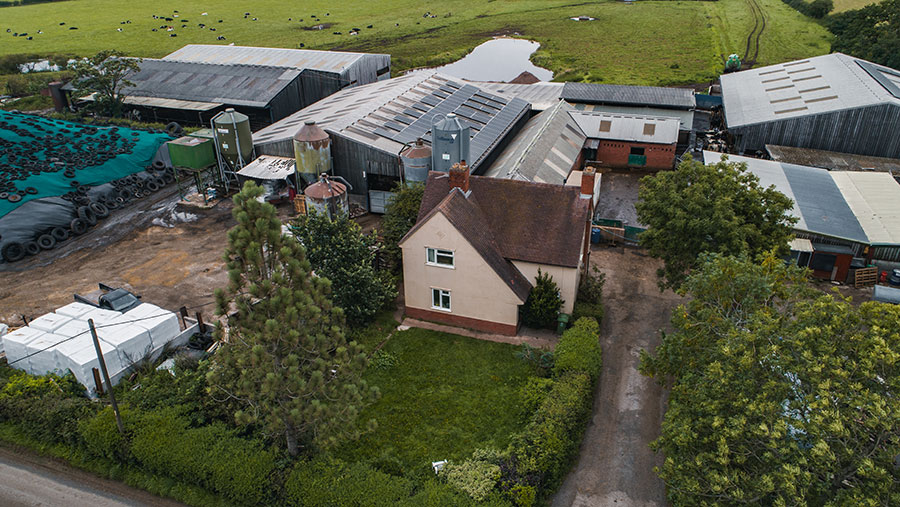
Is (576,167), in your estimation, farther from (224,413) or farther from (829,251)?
(224,413)

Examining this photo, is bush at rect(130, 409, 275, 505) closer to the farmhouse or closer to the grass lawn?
the grass lawn

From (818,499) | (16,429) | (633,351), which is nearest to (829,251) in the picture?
(633,351)

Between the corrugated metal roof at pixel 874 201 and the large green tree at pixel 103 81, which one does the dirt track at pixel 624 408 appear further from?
the large green tree at pixel 103 81

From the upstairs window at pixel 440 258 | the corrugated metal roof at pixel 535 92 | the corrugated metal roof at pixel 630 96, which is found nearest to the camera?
the upstairs window at pixel 440 258

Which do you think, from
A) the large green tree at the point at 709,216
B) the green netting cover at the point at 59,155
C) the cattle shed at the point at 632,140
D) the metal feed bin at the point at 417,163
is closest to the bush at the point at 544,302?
the large green tree at the point at 709,216

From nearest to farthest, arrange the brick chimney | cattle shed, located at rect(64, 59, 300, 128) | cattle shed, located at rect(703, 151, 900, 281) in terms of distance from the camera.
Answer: the brick chimney < cattle shed, located at rect(703, 151, 900, 281) < cattle shed, located at rect(64, 59, 300, 128)

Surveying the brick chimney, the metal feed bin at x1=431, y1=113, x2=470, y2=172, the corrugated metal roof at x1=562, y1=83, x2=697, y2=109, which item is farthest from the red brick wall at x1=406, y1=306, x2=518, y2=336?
the corrugated metal roof at x1=562, y1=83, x2=697, y2=109
